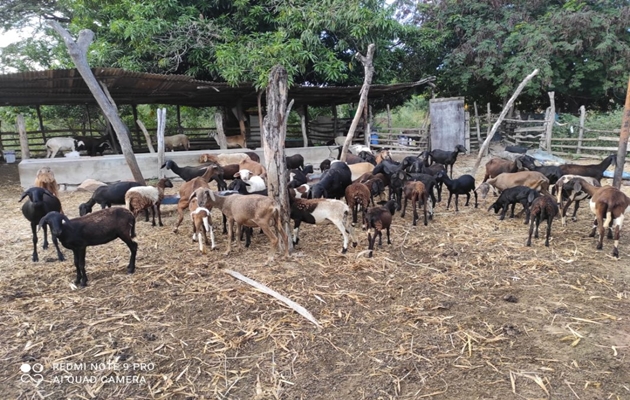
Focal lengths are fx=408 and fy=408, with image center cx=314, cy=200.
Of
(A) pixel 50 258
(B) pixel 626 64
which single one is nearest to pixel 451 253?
(A) pixel 50 258

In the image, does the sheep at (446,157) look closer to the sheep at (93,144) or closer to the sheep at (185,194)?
the sheep at (185,194)

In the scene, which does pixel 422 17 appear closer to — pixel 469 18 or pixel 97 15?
pixel 469 18

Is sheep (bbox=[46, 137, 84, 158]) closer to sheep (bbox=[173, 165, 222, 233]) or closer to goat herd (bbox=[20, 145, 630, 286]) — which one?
goat herd (bbox=[20, 145, 630, 286])

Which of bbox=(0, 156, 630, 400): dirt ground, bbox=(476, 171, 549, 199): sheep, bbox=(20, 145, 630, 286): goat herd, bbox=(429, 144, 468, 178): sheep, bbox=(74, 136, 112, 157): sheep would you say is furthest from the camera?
bbox=(74, 136, 112, 157): sheep

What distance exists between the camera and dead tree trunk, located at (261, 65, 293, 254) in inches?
241

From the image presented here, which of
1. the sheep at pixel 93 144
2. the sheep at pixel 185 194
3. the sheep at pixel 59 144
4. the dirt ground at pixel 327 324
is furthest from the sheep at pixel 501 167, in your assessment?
the sheep at pixel 59 144

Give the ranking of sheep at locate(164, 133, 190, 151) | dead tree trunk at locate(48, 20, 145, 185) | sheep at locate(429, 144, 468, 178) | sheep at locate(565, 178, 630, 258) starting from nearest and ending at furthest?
1. sheep at locate(565, 178, 630, 258)
2. dead tree trunk at locate(48, 20, 145, 185)
3. sheep at locate(429, 144, 468, 178)
4. sheep at locate(164, 133, 190, 151)

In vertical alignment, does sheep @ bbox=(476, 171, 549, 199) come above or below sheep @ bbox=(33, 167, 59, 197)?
below

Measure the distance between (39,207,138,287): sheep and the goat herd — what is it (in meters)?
0.01

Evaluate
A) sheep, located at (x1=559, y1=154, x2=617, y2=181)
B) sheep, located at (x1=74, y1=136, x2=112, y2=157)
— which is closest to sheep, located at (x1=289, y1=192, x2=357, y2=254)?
sheep, located at (x1=559, y1=154, x2=617, y2=181)

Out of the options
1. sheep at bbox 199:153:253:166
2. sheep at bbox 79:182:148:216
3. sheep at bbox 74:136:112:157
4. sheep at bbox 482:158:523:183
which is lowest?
sheep at bbox 79:182:148:216

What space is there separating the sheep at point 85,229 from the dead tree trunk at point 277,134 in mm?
2161

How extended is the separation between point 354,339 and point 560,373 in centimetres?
189

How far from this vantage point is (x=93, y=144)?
17531 mm
